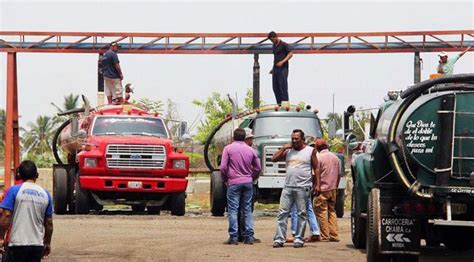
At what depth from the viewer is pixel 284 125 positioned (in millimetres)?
27188

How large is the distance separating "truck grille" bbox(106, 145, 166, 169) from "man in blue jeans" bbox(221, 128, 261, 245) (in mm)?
7248

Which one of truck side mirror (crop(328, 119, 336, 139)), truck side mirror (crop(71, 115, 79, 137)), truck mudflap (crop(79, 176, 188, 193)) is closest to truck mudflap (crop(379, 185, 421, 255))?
truck mudflap (crop(79, 176, 188, 193))

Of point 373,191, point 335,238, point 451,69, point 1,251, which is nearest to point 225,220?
point 335,238

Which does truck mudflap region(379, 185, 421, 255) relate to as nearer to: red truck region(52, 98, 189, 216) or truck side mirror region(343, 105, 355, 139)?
truck side mirror region(343, 105, 355, 139)

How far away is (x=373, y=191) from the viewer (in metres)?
14.7

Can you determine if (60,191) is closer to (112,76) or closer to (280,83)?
(112,76)

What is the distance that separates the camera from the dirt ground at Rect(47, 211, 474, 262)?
55.6 feet

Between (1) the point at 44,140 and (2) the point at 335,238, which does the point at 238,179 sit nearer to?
(2) the point at 335,238

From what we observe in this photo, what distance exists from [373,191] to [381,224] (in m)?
0.47

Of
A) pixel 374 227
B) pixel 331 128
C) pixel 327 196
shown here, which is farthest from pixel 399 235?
pixel 331 128

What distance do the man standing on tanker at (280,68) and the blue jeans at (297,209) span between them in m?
12.1

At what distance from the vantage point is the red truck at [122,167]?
26.1 meters

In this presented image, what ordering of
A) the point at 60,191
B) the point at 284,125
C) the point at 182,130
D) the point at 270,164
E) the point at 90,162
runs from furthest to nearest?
the point at 182,130 → the point at 284,125 → the point at 60,191 → the point at 270,164 → the point at 90,162

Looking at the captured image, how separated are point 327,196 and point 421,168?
6365mm
